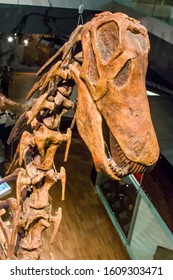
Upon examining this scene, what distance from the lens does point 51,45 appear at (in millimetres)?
4125

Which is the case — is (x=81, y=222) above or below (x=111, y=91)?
below

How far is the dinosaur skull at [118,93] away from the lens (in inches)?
51.7

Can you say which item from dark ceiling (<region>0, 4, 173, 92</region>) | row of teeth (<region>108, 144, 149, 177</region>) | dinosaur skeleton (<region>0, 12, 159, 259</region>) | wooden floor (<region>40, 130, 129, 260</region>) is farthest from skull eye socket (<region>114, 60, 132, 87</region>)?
wooden floor (<region>40, 130, 129, 260</region>)

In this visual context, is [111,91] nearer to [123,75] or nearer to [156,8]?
[123,75]

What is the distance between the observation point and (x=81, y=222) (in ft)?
13.9

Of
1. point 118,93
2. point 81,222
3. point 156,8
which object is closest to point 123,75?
point 118,93

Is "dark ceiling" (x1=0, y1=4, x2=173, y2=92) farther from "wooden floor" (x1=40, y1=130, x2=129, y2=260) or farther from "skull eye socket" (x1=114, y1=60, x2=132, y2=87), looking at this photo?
"skull eye socket" (x1=114, y1=60, x2=132, y2=87)

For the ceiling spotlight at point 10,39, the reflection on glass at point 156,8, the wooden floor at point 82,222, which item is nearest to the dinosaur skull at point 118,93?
the reflection on glass at point 156,8

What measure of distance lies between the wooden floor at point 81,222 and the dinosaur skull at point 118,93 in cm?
250

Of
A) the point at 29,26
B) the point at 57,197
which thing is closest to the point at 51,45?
the point at 29,26

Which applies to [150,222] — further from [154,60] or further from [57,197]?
[154,60]

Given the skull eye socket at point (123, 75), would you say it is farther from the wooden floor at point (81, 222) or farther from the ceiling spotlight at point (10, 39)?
the ceiling spotlight at point (10, 39)

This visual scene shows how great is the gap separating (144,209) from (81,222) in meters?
0.83

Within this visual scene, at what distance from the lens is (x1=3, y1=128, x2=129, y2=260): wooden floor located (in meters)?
3.84
